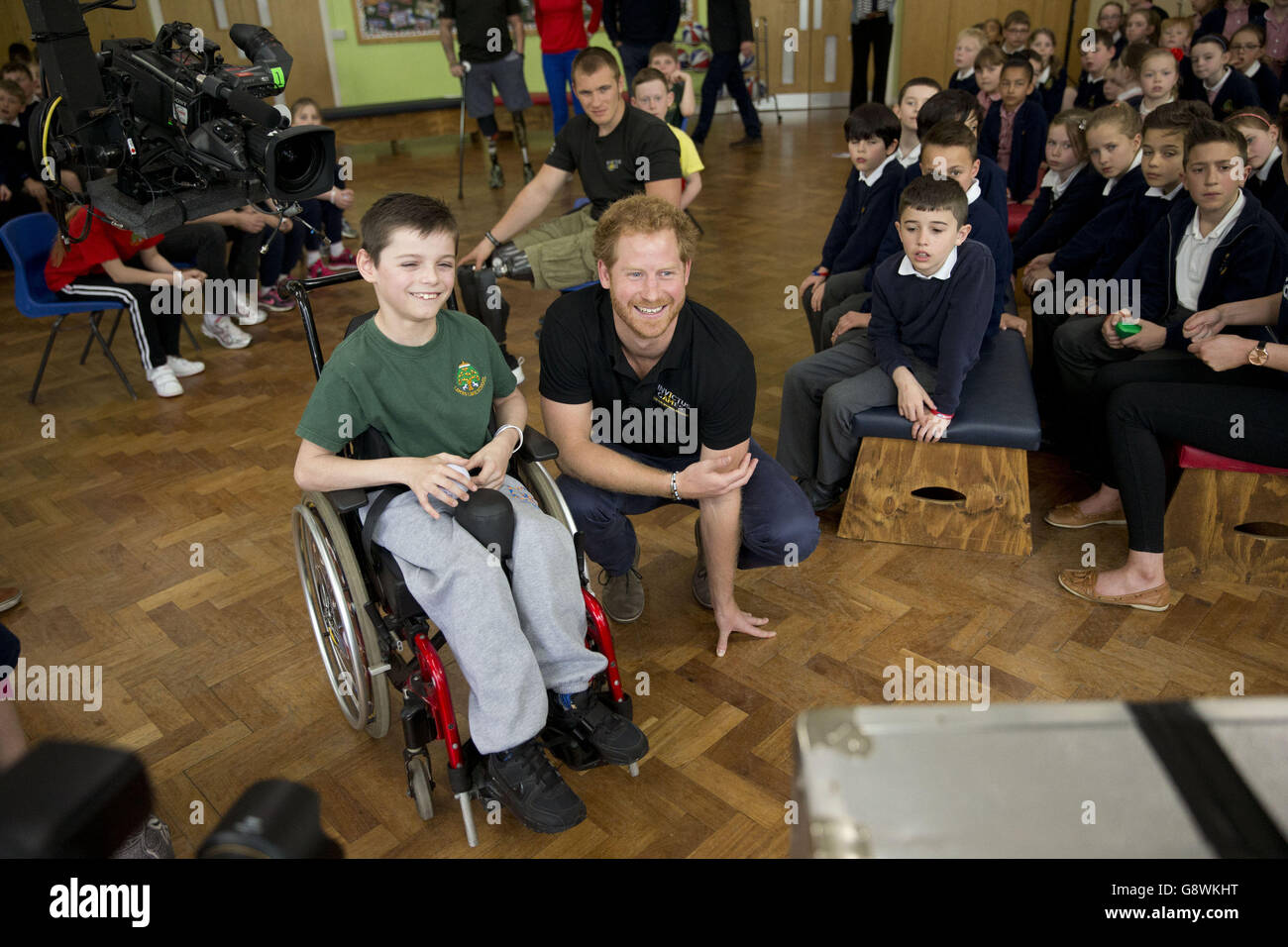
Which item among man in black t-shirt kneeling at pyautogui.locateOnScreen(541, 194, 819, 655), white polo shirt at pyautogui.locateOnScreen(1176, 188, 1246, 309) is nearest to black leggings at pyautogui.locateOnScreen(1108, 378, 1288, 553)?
white polo shirt at pyautogui.locateOnScreen(1176, 188, 1246, 309)

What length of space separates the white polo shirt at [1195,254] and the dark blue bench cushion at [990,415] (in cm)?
46

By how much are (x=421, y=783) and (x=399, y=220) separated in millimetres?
1038

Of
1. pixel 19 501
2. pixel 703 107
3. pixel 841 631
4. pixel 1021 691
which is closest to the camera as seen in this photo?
pixel 1021 691

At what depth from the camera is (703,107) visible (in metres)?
8.13

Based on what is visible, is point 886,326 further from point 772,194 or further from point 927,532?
point 772,194

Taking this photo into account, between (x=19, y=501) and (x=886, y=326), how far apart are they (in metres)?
2.79

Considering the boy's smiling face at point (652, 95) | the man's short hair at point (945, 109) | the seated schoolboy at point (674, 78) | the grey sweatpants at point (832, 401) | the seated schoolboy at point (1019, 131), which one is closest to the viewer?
the grey sweatpants at point (832, 401)

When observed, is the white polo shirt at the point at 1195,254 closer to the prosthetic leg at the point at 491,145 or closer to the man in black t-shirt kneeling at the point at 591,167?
the man in black t-shirt kneeling at the point at 591,167

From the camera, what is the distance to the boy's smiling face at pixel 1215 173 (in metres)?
2.42

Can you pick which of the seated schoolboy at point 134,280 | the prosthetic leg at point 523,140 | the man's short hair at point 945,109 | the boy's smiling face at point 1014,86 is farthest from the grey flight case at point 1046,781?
the prosthetic leg at point 523,140

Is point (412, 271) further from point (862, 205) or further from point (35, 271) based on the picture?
point (35, 271)

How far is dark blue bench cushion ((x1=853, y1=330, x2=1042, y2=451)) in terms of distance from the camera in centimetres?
244

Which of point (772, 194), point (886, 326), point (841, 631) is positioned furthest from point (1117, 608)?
point (772, 194)
